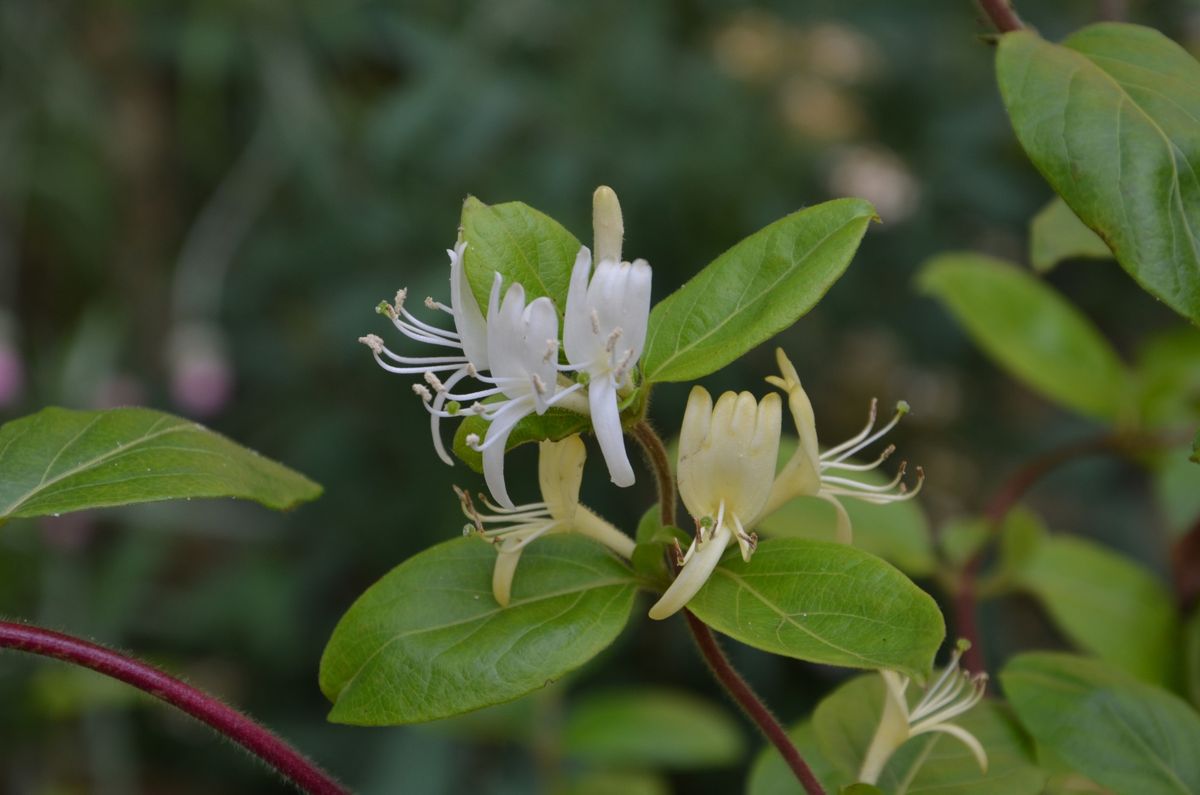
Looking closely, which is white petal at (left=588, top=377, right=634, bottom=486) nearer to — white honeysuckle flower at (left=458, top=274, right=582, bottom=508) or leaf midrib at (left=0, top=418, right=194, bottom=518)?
white honeysuckle flower at (left=458, top=274, right=582, bottom=508)

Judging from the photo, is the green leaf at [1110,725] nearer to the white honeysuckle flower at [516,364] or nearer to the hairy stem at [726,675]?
the hairy stem at [726,675]

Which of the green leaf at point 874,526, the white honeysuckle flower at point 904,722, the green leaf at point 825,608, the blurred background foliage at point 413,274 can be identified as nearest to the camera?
the green leaf at point 825,608

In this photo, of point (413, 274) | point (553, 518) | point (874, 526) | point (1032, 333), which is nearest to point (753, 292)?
point (553, 518)

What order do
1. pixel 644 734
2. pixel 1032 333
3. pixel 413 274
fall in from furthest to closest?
pixel 413 274 → pixel 644 734 → pixel 1032 333

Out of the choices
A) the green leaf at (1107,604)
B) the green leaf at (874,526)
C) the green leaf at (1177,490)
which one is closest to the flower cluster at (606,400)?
the green leaf at (874,526)

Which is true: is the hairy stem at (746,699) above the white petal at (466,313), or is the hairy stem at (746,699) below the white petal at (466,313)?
below

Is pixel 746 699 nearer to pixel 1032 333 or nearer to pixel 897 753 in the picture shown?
→ pixel 897 753
